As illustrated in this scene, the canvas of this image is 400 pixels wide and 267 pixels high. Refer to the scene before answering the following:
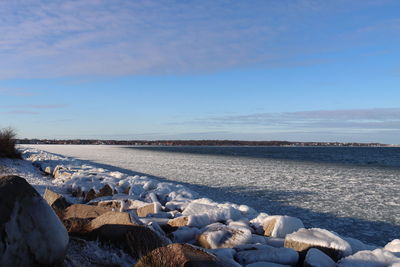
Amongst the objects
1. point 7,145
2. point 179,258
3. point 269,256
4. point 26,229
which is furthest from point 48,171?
point 179,258

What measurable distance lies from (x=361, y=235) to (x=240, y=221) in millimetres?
2392

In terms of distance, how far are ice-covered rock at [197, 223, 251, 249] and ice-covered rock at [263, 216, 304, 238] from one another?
860mm

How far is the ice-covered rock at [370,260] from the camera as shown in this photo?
4.02 meters

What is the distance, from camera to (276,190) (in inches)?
491

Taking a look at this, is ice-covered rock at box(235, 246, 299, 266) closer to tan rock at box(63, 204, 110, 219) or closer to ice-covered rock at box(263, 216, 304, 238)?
ice-covered rock at box(263, 216, 304, 238)

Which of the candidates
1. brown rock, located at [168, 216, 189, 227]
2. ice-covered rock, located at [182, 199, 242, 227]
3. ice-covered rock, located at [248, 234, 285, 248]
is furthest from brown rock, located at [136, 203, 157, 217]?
ice-covered rock, located at [248, 234, 285, 248]

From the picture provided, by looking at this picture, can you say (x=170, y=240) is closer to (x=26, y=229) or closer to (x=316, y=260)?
(x=316, y=260)

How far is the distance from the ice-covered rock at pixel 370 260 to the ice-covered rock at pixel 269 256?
0.51 m

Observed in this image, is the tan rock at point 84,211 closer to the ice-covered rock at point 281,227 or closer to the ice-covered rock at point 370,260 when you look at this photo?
the ice-covered rock at point 281,227

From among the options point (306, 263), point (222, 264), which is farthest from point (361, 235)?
point (222, 264)

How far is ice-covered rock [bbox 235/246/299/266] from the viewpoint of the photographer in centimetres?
413

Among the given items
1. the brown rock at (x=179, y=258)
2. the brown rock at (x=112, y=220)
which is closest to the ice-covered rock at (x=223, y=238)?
the brown rock at (x=112, y=220)

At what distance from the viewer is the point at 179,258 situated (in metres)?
3.23

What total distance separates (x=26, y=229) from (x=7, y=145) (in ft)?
68.3
